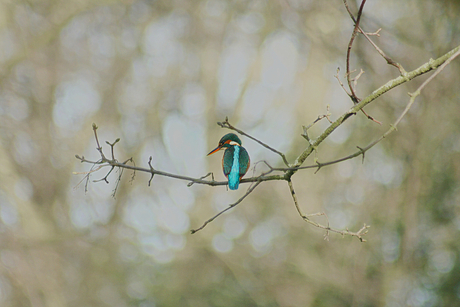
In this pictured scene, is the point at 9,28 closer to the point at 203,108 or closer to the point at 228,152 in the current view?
the point at 203,108

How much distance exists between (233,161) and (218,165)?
683cm

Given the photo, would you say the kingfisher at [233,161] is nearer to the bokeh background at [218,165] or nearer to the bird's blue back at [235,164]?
the bird's blue back at [235,164]

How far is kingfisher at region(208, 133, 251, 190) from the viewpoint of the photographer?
2.77 metres

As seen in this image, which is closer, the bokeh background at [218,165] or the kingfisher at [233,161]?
the kingfisher at [233,161]

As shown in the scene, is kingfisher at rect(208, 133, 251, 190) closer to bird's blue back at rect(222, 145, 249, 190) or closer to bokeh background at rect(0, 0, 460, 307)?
bird's blue back at rect(222, 145, 249, 190)

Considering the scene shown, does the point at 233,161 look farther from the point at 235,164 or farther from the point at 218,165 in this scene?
the point at 218,165

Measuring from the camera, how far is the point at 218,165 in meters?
9.71

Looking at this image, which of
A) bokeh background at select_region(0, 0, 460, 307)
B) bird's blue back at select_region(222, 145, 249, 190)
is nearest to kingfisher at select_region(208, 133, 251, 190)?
bird's blue back at select_region(222, 145, 249, 190)

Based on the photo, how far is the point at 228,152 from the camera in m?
3.04

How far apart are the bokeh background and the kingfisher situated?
5.50m

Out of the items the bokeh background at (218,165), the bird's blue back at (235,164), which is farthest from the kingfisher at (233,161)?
the bokeh background at (218,165)

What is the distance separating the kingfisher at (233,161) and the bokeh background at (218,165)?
5.50 meters

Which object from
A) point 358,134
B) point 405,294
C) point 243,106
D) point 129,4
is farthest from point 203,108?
point 405,294

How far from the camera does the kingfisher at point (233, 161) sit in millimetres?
2771
